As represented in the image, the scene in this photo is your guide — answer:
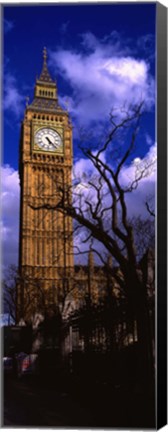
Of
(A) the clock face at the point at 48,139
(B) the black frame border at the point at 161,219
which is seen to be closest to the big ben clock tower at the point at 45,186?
(A) the clock face at the point at 48,139

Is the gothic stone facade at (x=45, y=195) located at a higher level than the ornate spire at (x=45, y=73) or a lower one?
lower

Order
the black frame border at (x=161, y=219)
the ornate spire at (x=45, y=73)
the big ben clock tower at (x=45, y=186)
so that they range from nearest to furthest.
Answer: the black frame border at (x=161, y=219) → the ornate spire at (x=45, y=73) → the big ben clock tower at (x=45, y=186)

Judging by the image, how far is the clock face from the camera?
5.25 metres

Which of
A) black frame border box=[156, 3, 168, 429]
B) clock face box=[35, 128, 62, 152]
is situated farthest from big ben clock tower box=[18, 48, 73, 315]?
black frame border box=[156, 3, 168, 429]

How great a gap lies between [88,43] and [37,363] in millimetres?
2788

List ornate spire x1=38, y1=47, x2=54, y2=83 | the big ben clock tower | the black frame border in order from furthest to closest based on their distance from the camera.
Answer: the big ben clock tower < ornate spire x1=38, y1=47, x2=54, y2=83 < the black frame border

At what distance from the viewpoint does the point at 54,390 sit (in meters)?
5.04

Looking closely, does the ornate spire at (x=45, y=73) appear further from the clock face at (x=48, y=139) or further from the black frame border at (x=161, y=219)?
the black frame border at (x=161, y=219)

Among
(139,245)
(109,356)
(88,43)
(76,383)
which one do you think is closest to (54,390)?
(76,383)

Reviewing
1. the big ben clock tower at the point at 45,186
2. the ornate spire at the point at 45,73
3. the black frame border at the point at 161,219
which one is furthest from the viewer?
the big ben clock tower at the point at 45,186

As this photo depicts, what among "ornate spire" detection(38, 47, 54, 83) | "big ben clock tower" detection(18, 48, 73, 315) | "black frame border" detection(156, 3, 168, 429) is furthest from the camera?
"big ben clock tower" detection(18, 48, 73, 315)

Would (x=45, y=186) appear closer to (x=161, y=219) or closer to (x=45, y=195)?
(x=45, y=195)

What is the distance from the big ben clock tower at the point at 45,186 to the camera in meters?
5.16

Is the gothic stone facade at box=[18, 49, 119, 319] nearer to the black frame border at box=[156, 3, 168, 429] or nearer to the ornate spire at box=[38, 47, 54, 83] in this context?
the ornate spire at box=[38, 47, 54, 83]
